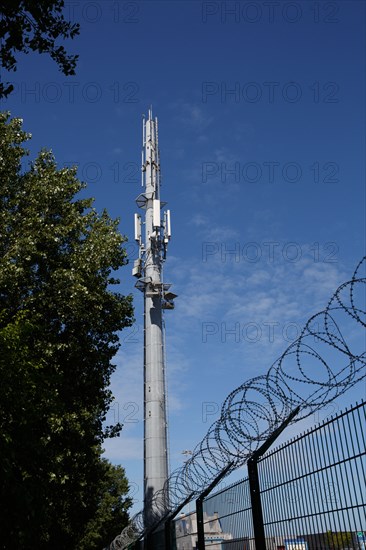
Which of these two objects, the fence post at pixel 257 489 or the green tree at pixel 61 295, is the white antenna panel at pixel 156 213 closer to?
the green tree at pixel 61 295

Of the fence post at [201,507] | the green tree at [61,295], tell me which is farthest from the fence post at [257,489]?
the green tree at [61,295]

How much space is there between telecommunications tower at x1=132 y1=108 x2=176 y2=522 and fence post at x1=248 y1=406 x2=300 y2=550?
73.3ft

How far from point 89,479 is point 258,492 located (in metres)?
20.1

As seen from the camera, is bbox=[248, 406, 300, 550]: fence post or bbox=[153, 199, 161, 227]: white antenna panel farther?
bbox=[153, 199, 161, 227]: white antenna panel

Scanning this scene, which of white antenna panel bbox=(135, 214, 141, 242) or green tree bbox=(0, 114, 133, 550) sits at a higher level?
white antenna panel bbox=(135, 214, 141, 242)

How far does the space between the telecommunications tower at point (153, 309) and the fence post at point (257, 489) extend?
22.3 metres

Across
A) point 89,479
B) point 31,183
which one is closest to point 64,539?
point 89,479

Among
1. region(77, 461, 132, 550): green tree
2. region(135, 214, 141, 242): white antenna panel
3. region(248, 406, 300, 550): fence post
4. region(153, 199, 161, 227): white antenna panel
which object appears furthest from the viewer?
region(77, 461, 132, 550): green tree

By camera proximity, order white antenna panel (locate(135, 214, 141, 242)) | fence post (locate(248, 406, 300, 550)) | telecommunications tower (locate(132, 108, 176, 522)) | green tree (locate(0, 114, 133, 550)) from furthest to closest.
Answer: white antenna panel (locate(135, 214, 141, 242))
telecommunications tower (locate(132, 108, 176, 522))
green tree (locate(0, 114, 133, 550))
fence post (locate(248, 406, 300, 550))

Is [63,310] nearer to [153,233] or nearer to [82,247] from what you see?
[82,247]

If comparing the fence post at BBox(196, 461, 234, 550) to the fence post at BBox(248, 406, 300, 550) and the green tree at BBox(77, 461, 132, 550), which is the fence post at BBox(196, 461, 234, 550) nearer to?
the fence post at BBox(248, 406, 300, 550)

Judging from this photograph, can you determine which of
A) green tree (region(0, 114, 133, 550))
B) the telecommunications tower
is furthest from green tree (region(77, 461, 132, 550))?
green tree (region(0, 114, 133, 550))

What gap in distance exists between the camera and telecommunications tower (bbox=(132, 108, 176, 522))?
30.9m

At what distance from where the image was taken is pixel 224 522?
8320 millimetres
